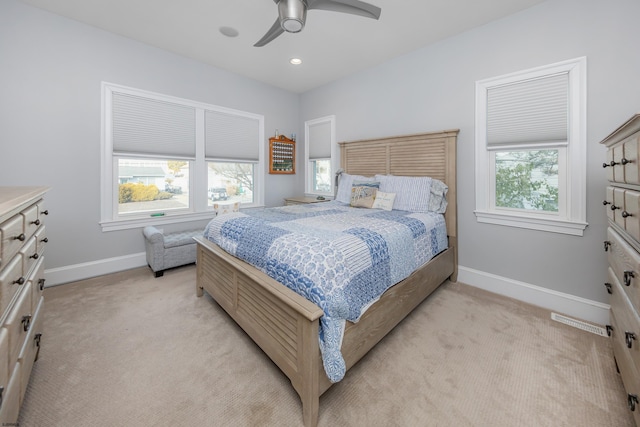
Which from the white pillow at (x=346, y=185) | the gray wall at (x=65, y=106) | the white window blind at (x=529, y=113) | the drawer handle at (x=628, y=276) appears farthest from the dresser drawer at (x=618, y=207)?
the gray wall at (x=65, y=106)

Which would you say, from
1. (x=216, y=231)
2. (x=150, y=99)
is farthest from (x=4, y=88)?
(x=216, y=231)

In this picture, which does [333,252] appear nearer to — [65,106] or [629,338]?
[629,338]

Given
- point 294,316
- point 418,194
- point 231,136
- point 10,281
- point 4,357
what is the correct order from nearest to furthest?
point 4,357
point 10,281
point 294,316
point 418,194
point 231,136

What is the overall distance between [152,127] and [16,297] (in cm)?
275

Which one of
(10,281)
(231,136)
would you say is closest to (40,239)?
(10,281)

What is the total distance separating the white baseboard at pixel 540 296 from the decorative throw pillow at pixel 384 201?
1083mm

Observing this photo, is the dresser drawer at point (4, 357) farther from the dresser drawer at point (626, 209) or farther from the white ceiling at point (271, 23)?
the white ceiling at point (271, 23)

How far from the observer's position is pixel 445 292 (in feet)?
9.00

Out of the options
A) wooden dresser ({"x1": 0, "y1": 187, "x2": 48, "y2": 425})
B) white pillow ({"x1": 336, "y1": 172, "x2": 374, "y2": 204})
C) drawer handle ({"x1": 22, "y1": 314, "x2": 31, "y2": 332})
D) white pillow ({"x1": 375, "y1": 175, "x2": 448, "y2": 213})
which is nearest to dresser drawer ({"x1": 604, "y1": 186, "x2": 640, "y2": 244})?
white pillow ({"x1": 375, "y1": 175, "x2": 448, "y2": 213})

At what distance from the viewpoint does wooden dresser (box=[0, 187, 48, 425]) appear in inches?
38.1

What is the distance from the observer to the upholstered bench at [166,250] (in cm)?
302

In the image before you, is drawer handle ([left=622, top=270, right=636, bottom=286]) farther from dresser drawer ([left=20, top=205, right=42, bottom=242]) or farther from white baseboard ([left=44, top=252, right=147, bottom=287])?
white baseboard ([left=44, top=252, right=147, bottom=287])

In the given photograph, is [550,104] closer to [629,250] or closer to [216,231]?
[629,250]

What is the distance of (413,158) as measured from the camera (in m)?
3.26
